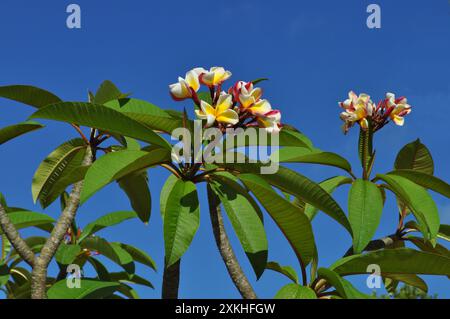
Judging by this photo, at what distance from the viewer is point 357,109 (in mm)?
2648

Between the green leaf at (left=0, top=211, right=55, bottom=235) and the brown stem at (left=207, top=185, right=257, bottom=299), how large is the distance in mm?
1123

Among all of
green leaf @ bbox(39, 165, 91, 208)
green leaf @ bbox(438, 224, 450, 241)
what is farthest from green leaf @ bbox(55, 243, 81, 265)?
green leaf @ bbox(438, 224, 450, 241)

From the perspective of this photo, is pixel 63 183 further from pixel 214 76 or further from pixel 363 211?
pixel 363 211

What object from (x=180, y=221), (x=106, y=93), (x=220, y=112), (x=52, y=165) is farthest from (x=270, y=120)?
(x=52, y=165)

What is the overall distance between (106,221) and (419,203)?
5.34 ft

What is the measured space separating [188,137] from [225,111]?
0.58 ft

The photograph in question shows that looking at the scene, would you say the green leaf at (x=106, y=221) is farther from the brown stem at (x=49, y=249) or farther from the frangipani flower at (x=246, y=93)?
the frangipani flower at (x=246, y=93)

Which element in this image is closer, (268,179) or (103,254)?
(268,179)

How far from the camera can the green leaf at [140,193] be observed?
8.20 feet
